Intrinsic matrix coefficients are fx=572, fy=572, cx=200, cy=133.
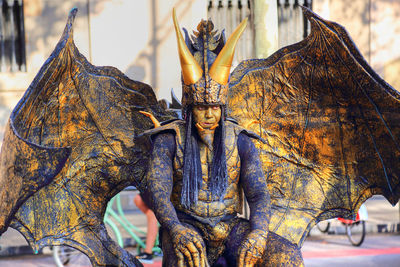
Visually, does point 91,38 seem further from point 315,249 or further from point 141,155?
point 141,155

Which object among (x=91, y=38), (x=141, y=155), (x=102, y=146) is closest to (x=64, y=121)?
(x=102, y=146)

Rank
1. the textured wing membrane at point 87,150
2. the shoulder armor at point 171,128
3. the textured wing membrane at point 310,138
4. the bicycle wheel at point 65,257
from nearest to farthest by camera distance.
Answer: the shoulder armor at point 171,128, the textured wing membrane at point 87,150, the textured wing membrane at point 310,138, the bicycle wheel at point 65,257

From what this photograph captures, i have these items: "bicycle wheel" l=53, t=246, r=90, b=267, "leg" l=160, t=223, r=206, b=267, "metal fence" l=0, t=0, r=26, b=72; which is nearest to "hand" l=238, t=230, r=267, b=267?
"leg" l=160, t=223, r=206, b=267

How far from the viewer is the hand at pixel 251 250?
2803mm

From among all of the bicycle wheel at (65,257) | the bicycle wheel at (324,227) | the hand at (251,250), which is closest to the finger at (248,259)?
the hand at (251,250)

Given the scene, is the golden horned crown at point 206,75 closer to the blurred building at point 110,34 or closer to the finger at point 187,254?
the finger at point 187,254

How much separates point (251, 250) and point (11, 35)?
7.23 meters

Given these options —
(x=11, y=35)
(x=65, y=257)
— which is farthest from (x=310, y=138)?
(x=11, y=35)

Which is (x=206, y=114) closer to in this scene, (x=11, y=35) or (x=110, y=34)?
(x=110, y=34)

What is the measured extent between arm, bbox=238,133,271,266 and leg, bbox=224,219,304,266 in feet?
0.27

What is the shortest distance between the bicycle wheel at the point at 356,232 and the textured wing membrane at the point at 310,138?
397 cm

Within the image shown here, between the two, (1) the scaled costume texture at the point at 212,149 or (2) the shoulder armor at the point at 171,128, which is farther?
(2) the shoulder armor at the point at 171,128

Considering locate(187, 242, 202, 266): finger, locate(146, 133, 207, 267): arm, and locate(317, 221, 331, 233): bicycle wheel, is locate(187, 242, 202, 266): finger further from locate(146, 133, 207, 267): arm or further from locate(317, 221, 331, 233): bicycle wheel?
locate(317, 221, 331, 233): bicycle wheel

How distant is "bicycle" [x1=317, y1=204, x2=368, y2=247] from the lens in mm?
7330
